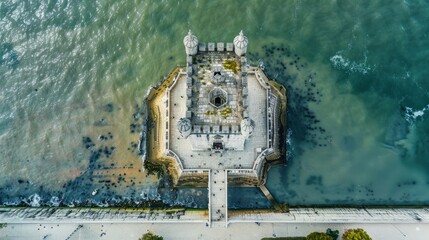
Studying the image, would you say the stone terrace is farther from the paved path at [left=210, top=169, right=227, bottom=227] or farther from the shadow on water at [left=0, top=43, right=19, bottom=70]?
the shadow on water at [left=0, top=43, right=19, bottom=70]

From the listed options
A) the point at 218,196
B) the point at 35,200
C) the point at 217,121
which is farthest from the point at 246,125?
the point at 35,200

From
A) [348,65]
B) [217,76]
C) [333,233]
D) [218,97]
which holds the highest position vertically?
[348,65]

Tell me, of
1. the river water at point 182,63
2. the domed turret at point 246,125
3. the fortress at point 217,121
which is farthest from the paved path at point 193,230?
the domed turret at point 246,125

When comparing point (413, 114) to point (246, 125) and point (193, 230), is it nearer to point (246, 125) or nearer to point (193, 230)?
point (246, 125)

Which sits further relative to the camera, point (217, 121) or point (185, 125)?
point (217, 121)

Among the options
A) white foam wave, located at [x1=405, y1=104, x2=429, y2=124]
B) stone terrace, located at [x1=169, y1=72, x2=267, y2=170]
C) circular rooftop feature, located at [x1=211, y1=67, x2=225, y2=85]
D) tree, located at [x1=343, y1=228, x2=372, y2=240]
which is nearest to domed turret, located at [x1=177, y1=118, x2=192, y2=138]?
circular rooftop feature, located at [x1=211, y1=67, x2=225, y2=85]

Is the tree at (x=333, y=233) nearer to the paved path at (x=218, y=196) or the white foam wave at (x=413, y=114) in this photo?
the paved path at (x=218, y=196)

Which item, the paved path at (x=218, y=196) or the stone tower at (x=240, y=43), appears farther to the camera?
the paved path at (x=218, y=196)
